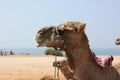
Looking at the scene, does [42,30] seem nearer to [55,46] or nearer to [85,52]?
[55,46]

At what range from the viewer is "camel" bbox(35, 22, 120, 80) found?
7.29m

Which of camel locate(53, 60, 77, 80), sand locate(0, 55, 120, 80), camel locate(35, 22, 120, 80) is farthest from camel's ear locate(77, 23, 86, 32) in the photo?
camel locate(53, 60, 77, 80)

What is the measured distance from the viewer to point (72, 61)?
745 centimetres

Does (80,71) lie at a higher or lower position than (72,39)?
lower

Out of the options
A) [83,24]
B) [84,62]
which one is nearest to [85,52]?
[84,62]

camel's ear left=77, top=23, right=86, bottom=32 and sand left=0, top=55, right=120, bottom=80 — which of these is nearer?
camel's ear left=77, top=23, right=86, bottom=32

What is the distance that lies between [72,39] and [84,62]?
0.45 metres

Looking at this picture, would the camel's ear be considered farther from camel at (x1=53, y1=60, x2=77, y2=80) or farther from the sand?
camel at (x1=53, y1=60, x2=77, y2=80)

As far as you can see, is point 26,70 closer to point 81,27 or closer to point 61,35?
point 61,35

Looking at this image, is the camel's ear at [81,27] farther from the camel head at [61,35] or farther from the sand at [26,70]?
the sand at [26,70]

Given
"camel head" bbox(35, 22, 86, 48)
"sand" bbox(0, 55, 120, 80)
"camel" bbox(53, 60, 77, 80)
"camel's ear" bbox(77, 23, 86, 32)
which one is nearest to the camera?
"camel's ear" bbox(77, 23, 86, 32)

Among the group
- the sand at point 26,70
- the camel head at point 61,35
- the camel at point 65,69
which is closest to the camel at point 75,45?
the camel head at point 61,35

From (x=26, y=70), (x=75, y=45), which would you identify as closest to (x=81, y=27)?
(x=75, y=45)

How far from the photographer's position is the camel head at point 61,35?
7202mm
